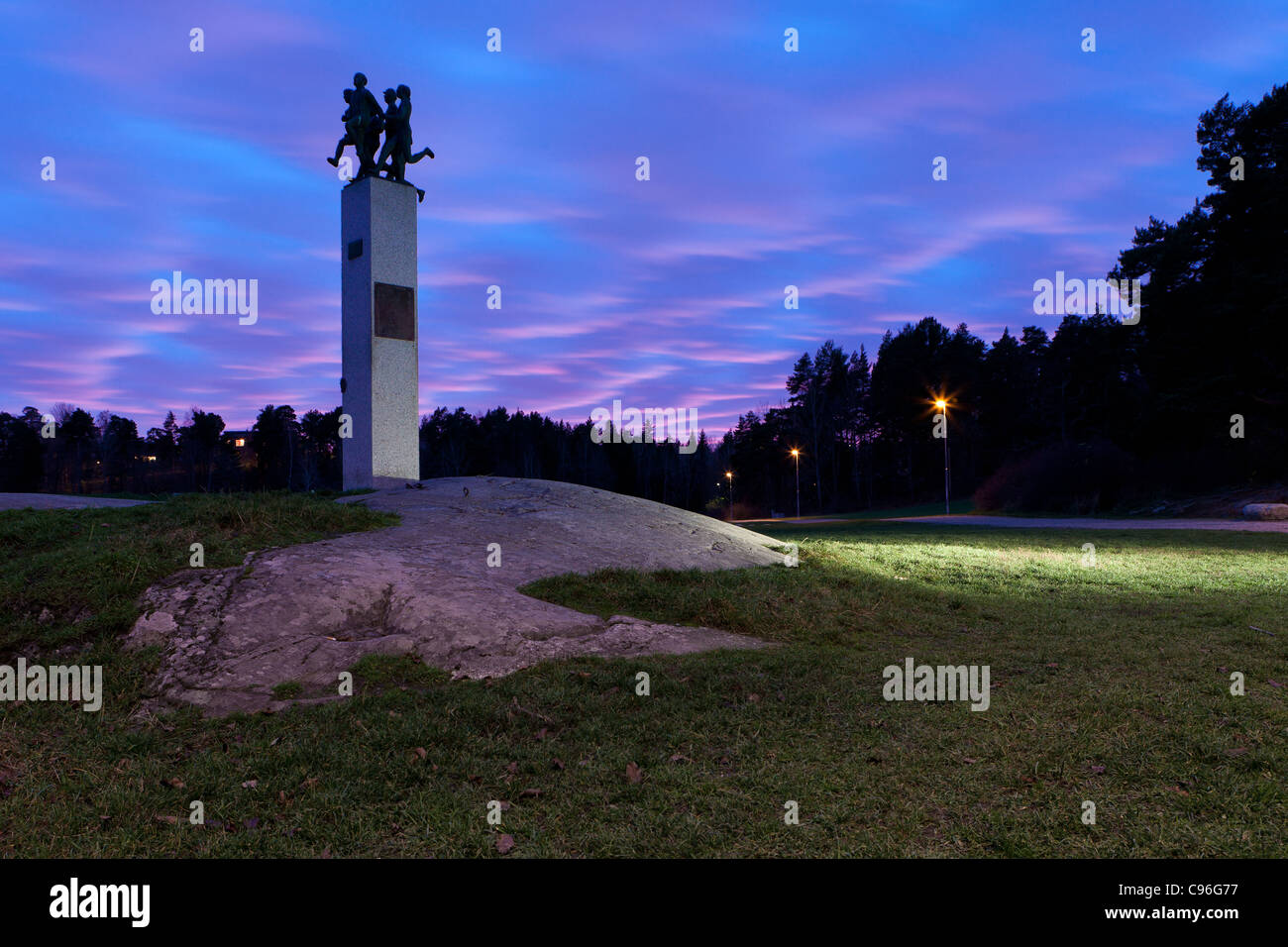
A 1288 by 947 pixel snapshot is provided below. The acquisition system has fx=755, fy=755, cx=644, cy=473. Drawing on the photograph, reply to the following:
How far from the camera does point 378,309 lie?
1476cm

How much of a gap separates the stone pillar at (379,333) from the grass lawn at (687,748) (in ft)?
20.0

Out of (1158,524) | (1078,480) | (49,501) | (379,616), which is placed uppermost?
(1078,480)

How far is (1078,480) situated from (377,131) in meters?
29.6

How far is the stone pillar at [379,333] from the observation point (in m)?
14.7

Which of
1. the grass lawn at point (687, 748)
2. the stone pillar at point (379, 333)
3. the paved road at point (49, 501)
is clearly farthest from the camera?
the stone pillar at point (379, 333)

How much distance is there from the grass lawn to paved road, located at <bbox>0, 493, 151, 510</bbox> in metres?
3.38

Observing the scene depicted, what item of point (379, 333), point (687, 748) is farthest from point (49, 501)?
point (687, 748)

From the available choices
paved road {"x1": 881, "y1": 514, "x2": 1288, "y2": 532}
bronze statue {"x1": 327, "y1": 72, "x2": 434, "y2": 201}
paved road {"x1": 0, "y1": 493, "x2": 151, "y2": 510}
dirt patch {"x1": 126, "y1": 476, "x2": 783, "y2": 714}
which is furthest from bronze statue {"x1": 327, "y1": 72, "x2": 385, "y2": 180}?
paved road {"x1": 881, "y1": 514, "x2": 1288, "y2": 532}

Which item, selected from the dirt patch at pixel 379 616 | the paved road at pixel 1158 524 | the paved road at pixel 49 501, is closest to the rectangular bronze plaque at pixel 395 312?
the paved road at pixel 49 501

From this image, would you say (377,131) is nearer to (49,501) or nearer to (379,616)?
(49,501)

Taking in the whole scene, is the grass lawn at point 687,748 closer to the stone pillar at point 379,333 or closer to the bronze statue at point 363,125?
the stone pillar at point 379,333

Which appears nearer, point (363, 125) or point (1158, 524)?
point (363, 125)
